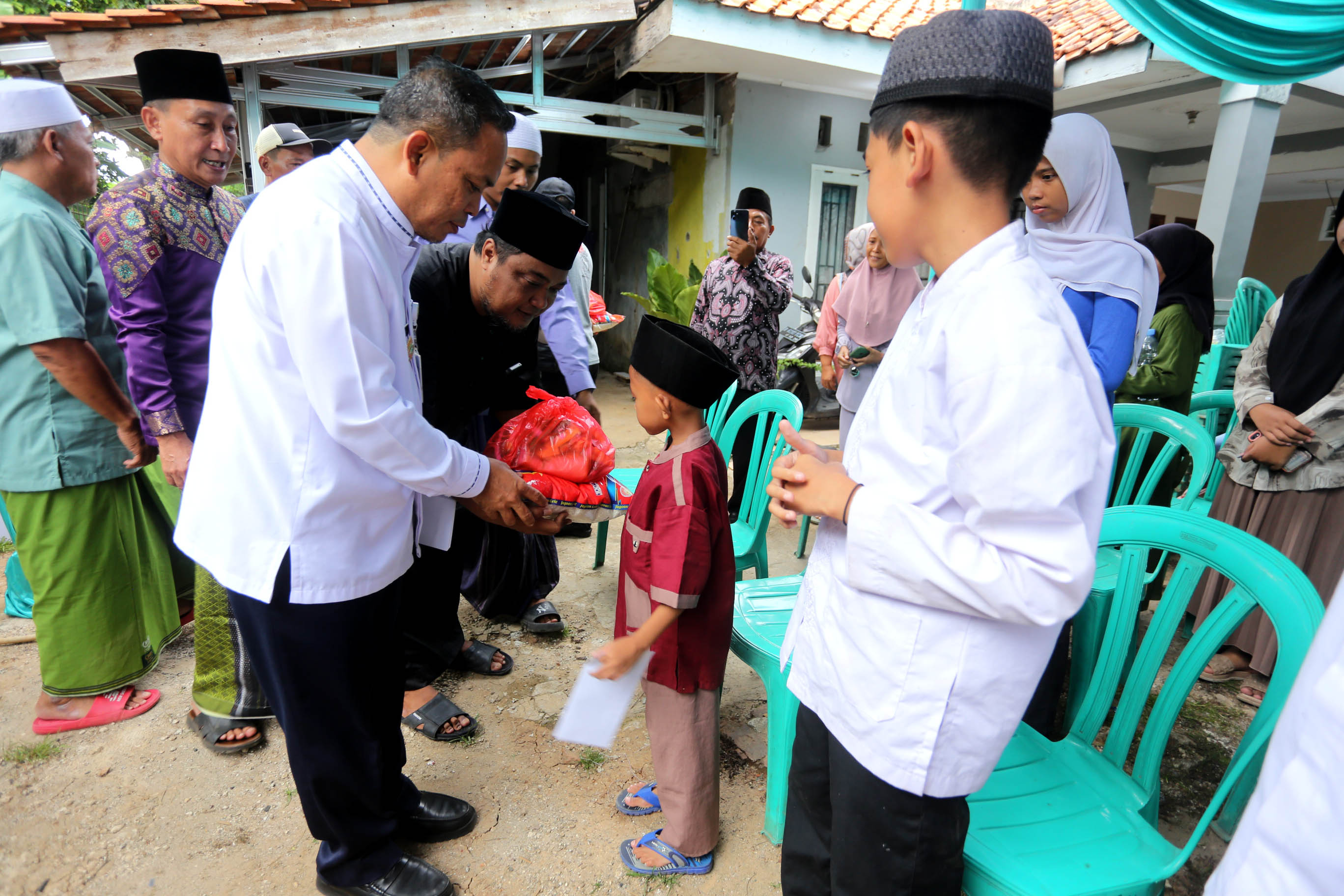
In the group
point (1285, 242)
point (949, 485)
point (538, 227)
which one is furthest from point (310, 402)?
point (1285, 242)

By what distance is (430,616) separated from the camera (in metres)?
2.66

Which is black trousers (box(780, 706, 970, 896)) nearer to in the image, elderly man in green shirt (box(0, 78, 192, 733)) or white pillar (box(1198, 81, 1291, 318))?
elderly man in green shirt (box(0, 78, 192, 733))

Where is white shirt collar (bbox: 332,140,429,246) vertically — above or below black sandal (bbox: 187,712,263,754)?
above

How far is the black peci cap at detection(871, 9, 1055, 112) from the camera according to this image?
35.4 inches

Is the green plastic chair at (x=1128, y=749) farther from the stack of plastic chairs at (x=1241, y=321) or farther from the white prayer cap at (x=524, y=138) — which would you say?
the stack of plastic chairs at (x=1241, y=321)

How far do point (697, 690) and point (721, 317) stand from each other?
296 centimetres

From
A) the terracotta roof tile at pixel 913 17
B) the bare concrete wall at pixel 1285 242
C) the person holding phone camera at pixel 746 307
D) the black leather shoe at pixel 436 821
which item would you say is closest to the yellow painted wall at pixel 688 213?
the terracotta roof tile at pixel 913 17

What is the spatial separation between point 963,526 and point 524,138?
3366 mm

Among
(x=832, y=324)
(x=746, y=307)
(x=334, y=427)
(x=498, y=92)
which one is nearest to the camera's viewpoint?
(x=334, y=427)

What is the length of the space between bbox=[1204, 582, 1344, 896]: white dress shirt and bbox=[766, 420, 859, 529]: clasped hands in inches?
22.8

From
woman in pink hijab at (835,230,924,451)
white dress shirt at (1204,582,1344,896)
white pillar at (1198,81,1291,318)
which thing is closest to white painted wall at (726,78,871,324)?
white pillar at (1198,81,1291,318)

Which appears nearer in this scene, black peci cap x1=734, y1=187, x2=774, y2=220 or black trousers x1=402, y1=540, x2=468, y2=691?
black trousers x1=402, y1=540, x2=468, y2=691

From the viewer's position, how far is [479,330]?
8.12 feet

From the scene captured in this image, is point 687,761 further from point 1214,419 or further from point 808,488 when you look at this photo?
point 1214,419
